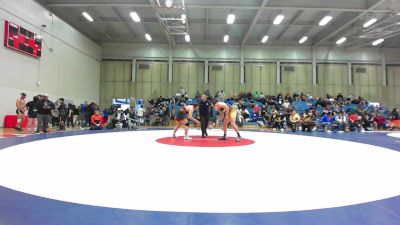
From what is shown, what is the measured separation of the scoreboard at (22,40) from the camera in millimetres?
12836

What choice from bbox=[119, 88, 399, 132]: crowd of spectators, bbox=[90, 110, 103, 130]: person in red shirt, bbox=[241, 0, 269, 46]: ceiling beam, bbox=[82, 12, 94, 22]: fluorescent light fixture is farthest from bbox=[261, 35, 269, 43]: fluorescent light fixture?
bbox=[90, 110, 103, 130]: person in red shirt

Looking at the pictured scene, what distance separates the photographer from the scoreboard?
1284 cm

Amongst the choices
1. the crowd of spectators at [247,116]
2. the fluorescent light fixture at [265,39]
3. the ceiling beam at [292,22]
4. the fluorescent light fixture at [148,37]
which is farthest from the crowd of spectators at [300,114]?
the fluorescent light fixture at [148,37]

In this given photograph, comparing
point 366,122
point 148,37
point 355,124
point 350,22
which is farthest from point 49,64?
point 350,22

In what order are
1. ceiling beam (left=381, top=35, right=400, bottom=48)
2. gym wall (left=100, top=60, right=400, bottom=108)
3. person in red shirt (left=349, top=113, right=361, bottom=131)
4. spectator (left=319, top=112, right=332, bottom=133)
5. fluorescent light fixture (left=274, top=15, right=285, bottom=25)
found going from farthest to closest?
1. gym wall (left=100, top=60, right=400, bottom=108)
2. ceiling beam (left=381, top=35, right=400, bottom=48)
3. fluorescent light fixture (left=274, top=15, right=285, bottom=25)
4. person in red shirt (left=349, top=113, right=361, bottom=131)
5. spectator (left=319, top=112, right=332, bottom=133)

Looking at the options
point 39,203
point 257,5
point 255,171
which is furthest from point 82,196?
point 257,5

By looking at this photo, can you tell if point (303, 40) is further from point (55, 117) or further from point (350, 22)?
point (55, 117)

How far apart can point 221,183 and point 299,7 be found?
1525 centimetres

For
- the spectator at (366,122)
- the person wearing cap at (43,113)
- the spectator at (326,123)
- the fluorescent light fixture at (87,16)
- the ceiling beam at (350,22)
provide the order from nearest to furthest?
the person wearing cap at (43,113) < the spectator at (326,123) < the ceiling beam at (350,22) < the spectator at (366,122) < the fluorescent light fixture at (87,16)

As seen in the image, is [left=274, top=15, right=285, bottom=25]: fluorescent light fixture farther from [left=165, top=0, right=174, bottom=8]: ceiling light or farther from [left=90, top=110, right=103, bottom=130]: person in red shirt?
[left=90, top=110, right=103, bottom=130]: person in red shirt

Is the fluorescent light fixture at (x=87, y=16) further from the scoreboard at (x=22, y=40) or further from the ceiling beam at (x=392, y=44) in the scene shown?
the ceiling beam at (x=392, y=44)

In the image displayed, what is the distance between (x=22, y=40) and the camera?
13898mm

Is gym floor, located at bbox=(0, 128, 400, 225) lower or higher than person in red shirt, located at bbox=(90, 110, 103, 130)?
lower

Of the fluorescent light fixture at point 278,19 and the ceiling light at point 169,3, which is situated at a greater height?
the fluorescent light fixture at point 278,19
